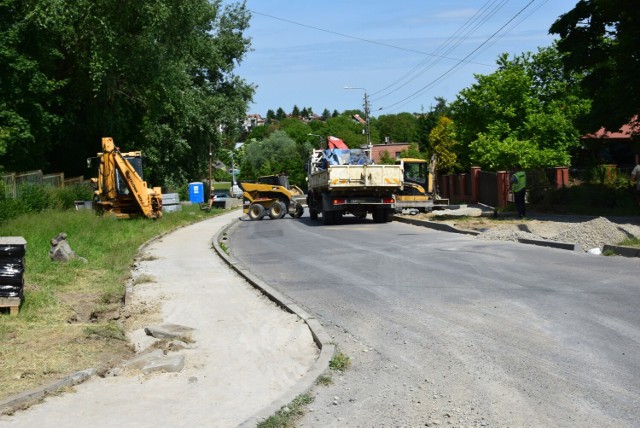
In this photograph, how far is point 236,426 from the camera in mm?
5254

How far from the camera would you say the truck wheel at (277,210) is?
124ft

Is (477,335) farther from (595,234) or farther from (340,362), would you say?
(595,234)

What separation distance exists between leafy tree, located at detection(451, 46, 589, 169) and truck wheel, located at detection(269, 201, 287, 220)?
12994 millimetres

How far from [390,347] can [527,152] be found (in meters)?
36.3

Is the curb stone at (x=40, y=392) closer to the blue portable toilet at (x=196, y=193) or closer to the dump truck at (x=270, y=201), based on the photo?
the dump truck at (x=270, y=201)

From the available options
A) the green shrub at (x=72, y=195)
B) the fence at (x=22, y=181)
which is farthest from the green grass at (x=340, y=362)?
the green shrub at (x=72, y=195)

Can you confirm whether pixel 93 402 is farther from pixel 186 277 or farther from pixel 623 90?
pixel 623 90

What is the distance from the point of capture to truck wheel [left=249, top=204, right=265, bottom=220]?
38.0m

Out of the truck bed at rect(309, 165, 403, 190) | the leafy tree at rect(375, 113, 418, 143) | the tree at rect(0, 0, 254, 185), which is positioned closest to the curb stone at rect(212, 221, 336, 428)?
the truck bed at rect(309, 165, 403, 190)

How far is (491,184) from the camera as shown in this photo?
3806 cm

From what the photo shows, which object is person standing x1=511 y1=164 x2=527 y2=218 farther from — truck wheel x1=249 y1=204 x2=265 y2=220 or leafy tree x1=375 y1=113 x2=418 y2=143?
leafy tree x1=375 y1=113 x2=418 y2=143

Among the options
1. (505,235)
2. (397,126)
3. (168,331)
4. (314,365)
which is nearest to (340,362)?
(314,365)

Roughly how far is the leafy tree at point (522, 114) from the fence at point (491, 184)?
1.82 metres

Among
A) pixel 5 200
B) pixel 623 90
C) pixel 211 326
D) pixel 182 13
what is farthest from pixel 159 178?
pixel 211 326
